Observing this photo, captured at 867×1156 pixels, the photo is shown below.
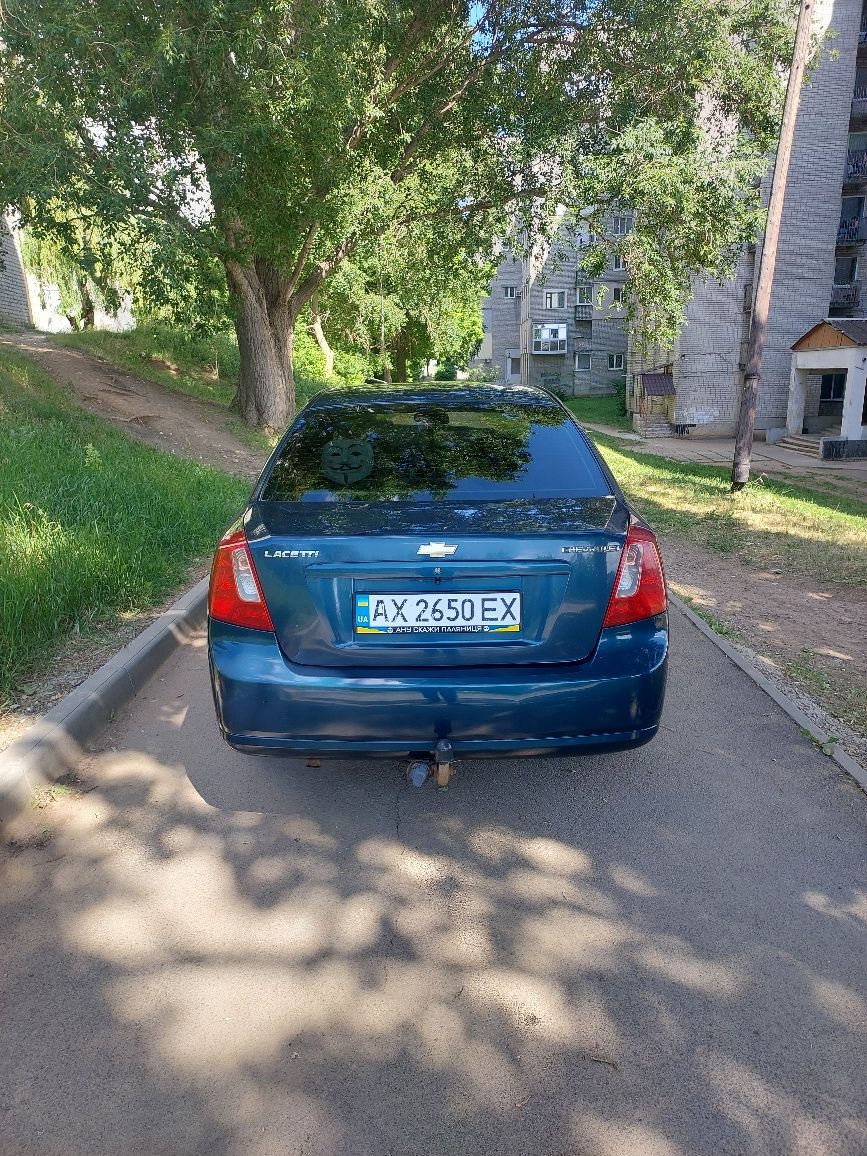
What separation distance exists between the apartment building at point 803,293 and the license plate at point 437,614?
28.2 metres

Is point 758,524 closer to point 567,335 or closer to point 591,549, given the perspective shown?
point 591,549

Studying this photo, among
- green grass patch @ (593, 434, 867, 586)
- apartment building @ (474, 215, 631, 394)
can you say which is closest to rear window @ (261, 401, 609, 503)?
green grass patch @ (593, 434, 867, 586)

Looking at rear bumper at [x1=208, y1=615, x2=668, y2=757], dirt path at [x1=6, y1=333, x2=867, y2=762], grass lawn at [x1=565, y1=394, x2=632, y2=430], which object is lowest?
grass lawn at [x1=565, y1=394, x2=632, y2=430]

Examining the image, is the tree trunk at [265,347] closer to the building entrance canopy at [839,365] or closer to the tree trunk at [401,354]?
the building entrance canopy at [839,365]

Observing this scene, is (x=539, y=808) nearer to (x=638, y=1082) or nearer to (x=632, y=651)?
(x=632, y=651)

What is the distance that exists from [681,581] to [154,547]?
4795mm

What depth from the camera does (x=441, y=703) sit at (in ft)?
9.09

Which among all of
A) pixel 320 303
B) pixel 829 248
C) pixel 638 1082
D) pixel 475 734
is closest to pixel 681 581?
pixel 475 734

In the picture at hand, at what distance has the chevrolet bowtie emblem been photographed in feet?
9.08

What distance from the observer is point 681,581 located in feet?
24.7

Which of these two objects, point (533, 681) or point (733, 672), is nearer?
point (533, 681)

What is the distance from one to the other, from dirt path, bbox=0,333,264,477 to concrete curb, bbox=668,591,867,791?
7940mm

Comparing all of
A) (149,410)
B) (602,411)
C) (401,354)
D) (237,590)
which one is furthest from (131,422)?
(602,411)

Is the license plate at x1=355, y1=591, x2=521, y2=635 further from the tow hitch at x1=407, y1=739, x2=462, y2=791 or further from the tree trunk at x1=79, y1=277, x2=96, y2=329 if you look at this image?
the tree trunk at x1=79, y1=277, x2=96, y2=329
